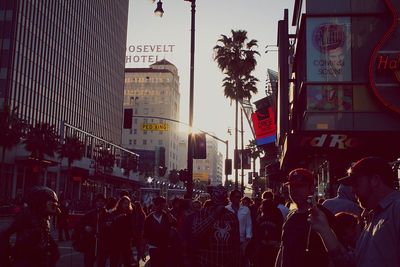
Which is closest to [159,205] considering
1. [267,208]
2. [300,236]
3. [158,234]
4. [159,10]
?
[158,234]

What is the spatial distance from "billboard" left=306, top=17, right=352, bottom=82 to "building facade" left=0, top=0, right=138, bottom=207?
41.1 meters

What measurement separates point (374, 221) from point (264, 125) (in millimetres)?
49482

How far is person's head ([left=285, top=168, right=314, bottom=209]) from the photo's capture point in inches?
192

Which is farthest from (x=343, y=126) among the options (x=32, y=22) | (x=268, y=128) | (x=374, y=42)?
(x=32, y=22)

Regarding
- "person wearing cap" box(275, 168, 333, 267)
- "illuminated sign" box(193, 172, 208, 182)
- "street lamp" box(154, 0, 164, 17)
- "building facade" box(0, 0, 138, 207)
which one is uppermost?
"building facade" box(0, 0, 138, 207)

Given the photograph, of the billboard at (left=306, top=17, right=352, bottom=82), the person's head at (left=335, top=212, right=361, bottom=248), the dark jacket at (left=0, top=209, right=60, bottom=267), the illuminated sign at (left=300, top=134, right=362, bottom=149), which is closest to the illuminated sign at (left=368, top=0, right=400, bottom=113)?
the billboard at (left=306, top=17, right=352, bottom=82)

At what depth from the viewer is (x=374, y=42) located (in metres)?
19.1

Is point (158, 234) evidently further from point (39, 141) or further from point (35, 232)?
point (39, 141)

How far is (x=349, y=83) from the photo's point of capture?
61.5ft

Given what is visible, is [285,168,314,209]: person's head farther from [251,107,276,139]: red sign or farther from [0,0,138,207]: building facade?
[0,0,138,207]: building facade

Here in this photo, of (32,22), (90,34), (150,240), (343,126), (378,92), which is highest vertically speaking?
(90,34)

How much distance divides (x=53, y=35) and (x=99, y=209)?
7575 cm

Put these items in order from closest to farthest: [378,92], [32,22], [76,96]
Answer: [378,92], [32,22], [76,96]

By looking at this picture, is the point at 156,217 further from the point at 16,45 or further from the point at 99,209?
the point at 16,45
